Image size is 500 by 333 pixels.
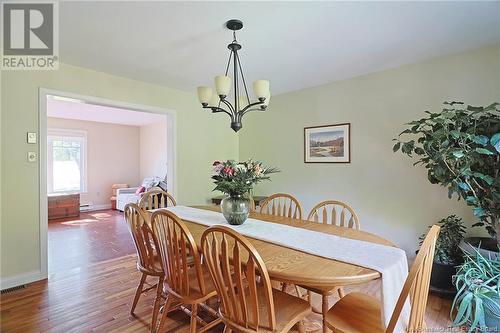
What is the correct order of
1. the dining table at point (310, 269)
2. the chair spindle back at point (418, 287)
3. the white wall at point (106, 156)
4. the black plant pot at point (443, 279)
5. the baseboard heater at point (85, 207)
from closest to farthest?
1. the chair spindle back at point (418, 287)
2. the dining table at point (310, 269)
3. the black plant pot at point (443, 279)
4. the baseboard heater at point (85, 207)
5. the white wall at point (106, 156)

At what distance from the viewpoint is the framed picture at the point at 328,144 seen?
11.4ft

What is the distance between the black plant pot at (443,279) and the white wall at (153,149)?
6.53 metres

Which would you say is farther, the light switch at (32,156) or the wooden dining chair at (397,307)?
the light switch at (32,156)

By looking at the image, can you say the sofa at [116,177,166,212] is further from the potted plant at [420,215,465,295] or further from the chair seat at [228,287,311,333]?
the potted plant at [420,215,465,295]

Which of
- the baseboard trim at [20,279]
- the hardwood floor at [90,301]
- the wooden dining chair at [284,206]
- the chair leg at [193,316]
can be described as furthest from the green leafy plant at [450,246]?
the baseboard trim at [20,279]

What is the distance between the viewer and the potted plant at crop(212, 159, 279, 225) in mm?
1987

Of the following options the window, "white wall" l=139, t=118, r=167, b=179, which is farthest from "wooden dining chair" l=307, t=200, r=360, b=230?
the window

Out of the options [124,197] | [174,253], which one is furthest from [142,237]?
[124,197]

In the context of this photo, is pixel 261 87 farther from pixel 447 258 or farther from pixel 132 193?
pixel 132 193

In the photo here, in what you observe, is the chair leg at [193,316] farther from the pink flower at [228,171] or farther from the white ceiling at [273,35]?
the white ceiling at [273,35]

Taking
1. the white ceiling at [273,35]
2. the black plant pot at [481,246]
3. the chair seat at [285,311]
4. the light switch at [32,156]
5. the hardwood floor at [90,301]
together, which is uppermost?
the white ceiling at [273,35]

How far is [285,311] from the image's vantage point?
1.46m

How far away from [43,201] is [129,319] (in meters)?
1.72

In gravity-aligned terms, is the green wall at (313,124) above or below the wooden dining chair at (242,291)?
above
